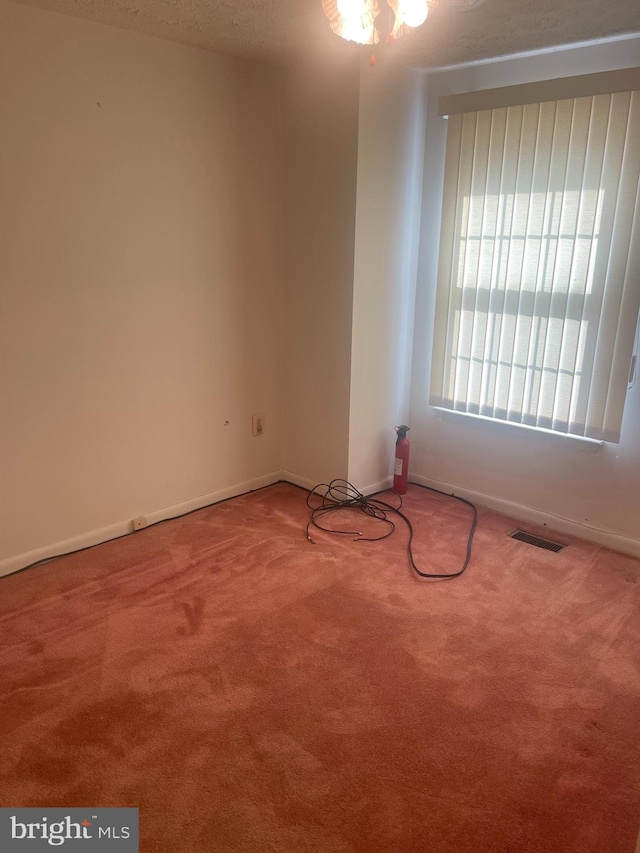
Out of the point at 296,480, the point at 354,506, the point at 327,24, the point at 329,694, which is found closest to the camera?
the point at 329,694

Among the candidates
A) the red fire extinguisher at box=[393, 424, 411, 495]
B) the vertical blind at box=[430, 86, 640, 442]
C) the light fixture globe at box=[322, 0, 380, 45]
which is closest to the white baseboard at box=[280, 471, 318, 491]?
the red fire extinguisher at box=[393, 424, 411, 495]

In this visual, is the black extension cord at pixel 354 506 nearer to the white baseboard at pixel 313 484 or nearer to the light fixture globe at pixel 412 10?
the white baseboard at pixel 313 484

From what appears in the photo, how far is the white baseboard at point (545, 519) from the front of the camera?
2952 millimetres

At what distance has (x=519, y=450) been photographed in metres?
3.26

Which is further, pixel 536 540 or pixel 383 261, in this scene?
pixel 383 261

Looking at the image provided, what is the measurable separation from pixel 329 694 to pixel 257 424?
1.84m

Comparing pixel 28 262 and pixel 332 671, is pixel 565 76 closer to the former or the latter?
pixel 28 262

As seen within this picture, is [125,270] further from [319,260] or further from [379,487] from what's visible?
[379,487]

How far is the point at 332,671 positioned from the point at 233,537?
1079 mm

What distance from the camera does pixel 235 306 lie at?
3316mm

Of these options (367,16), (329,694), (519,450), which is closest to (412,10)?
(367,16)

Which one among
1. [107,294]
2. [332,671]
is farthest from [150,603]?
[107,294]

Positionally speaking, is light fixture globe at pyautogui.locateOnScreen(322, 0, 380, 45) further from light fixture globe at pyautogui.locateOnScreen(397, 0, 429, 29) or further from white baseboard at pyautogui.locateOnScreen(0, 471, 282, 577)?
white baseboard at pyautogui.locateOnScreen(0, 471, 282, 577)

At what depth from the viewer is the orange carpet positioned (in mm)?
1608
